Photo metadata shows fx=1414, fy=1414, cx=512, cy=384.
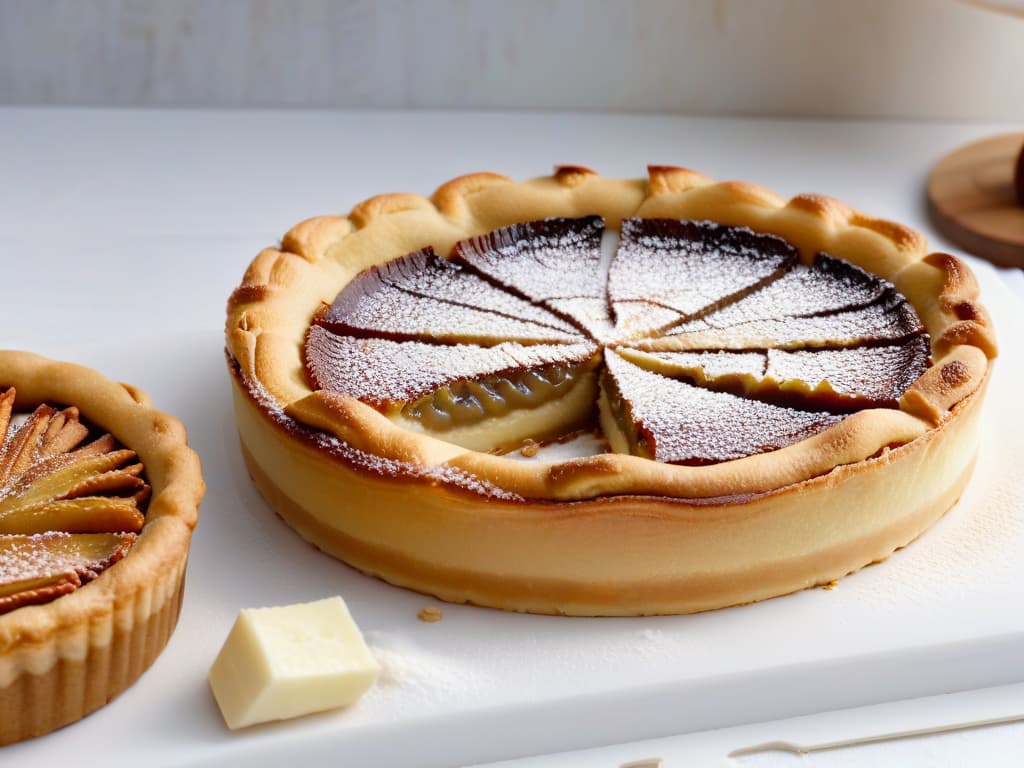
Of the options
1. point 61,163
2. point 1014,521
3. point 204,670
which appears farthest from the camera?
point 61,163

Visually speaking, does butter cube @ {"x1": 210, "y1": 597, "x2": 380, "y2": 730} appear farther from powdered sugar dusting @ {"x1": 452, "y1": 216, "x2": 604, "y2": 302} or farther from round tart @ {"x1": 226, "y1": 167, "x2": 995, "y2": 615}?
powdered sugar dusting @ {"x1": 452, "y1": 216, "x2": 604, "y2": 302}

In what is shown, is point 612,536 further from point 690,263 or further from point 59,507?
point 690,263

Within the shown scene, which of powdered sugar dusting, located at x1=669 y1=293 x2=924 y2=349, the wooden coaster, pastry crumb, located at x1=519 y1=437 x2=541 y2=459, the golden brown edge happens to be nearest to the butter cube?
the golden brown edge

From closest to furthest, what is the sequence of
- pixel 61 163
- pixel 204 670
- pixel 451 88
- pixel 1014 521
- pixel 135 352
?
pixel 204 670, pixel 1014 521, pixel 135 352, pixel 61 163, pixel 451 88

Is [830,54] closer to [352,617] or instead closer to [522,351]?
[522,351]

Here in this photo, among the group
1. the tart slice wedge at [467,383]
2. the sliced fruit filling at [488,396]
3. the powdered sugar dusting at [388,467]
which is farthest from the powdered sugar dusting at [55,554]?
the sliced fruit filling at [488,396]

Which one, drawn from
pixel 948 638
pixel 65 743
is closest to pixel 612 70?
pixel 948 638

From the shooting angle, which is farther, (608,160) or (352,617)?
(608,160)
